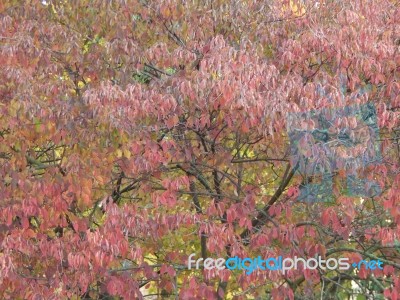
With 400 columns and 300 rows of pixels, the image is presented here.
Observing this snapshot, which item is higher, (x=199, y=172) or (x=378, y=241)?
(x=199, y=172)

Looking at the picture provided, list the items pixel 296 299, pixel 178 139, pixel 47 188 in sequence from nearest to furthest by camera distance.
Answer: pixel 47 188 → pixel 178 139 → pixel 296 299

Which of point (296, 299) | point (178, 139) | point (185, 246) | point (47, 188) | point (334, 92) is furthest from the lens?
point (185, 246)

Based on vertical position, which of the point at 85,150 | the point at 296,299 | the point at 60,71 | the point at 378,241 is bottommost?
the point at 296,299

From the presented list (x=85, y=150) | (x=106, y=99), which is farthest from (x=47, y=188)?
(x=106, y=99)

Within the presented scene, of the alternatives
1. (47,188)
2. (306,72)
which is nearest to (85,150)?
(47,188)

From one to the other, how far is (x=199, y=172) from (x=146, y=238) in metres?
0.64

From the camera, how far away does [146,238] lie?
16.1 feet

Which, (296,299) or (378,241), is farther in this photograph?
(296,299)

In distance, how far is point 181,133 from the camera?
483cm

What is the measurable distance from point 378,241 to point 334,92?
1387mm

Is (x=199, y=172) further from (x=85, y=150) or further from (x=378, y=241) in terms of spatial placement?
(x=378, y=241)

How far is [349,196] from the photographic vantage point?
15.5 ft

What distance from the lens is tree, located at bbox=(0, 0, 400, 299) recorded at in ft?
14.1

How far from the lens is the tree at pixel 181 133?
14.1ft
